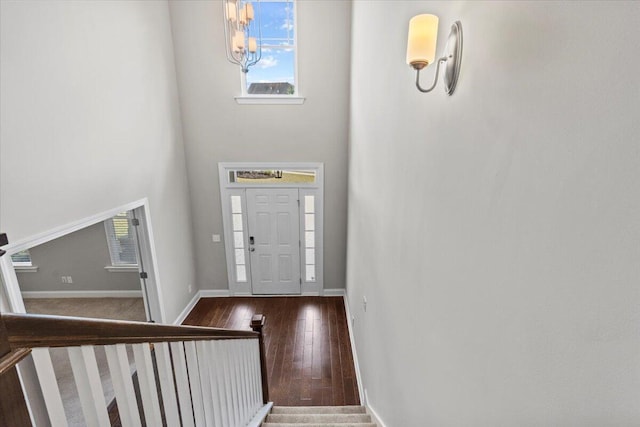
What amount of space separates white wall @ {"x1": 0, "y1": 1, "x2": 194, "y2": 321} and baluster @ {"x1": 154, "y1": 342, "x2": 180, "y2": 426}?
70.9 inches

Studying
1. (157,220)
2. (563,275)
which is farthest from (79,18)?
(563,275)

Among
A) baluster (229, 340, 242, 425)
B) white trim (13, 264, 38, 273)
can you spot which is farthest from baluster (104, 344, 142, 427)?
white trim (13, 264, 38, 273)

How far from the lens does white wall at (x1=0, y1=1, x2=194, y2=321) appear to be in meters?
2.01

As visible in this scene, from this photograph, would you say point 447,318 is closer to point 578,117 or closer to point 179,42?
point 578,117

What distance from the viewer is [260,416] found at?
7.66ft

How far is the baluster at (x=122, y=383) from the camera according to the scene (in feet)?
2.63

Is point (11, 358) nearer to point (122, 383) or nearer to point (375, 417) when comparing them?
point (122, 383)

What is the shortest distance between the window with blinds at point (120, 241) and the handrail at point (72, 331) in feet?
15.9

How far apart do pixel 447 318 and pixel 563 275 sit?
1.98 ft

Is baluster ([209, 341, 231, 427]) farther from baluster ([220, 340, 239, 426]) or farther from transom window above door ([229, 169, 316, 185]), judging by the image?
transom window above door ([229, 169, 316, 185])

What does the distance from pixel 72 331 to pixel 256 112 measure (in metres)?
4.34

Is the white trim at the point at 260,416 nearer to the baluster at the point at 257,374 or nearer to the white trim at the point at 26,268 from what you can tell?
the baluster at the point at 257,374

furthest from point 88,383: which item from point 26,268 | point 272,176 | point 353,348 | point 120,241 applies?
point 26,268

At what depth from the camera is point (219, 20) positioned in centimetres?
421
